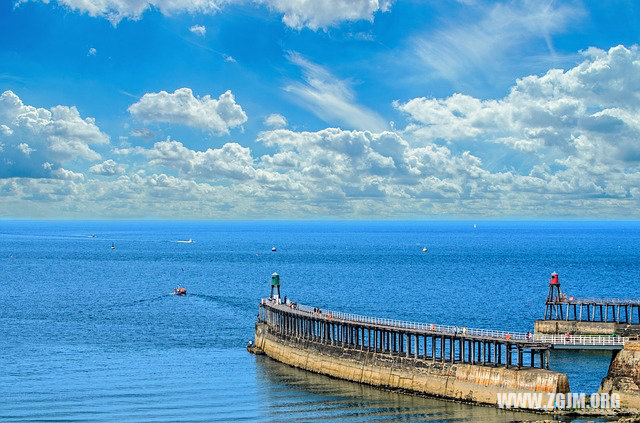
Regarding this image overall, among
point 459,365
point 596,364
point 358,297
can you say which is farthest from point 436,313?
point 459,365

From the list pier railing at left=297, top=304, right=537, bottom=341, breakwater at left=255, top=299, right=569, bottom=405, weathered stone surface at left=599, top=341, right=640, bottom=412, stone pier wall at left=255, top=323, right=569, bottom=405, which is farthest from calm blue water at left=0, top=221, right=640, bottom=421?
pier railing at left=297, top=304, right=537, bottom=341

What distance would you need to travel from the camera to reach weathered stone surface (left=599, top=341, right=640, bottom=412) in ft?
195

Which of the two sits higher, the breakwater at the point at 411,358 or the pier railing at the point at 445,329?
the pier railing at the point at 445,329

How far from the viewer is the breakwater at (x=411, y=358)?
199ft

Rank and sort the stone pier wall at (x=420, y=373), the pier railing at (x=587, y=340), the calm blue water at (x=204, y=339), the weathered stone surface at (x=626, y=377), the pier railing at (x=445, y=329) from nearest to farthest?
the stone pier wall at (x=420, y=373), the weathered stone surface at (x=626, y=377), the calm blue water at (x=204, y=339), the pier railing at (x=587, y=340), the pier railing at (x=445, y=329)

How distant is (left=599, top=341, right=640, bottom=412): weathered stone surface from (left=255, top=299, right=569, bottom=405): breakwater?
5200 mm

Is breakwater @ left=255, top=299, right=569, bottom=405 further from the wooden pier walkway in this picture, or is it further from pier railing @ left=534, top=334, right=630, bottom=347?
pier railing @ left=534, top=334, right=630, bottom=347

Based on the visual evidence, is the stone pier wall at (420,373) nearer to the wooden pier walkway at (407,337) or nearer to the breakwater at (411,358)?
the breakwater at (411,358)

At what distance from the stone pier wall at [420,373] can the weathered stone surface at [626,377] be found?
17.5 feet

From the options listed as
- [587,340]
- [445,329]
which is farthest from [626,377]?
[445,329]

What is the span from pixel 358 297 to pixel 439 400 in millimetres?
75027

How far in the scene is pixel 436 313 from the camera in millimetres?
115500

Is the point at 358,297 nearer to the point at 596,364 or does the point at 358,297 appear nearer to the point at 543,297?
the point at 543,297

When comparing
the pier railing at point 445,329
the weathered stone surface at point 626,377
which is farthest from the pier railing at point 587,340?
the weathered stone surface at point 626,377
